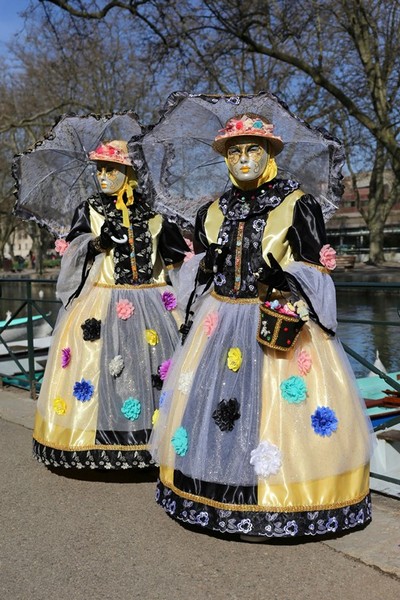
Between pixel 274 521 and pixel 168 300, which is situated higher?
pixel 168 300

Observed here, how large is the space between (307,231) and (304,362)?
0.62 metres

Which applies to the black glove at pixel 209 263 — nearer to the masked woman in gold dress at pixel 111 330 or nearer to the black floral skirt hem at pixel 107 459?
the masked woman in gold dress at pixel 111 330

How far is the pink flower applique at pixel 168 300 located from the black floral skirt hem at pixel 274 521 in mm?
1554

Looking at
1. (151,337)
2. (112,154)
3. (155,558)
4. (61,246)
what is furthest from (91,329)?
(155,558)

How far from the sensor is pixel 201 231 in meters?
3.84

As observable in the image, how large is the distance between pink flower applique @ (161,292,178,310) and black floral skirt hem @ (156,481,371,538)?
1554 mm

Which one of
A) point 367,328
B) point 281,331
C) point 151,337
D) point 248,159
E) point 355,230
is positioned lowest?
point 367,328

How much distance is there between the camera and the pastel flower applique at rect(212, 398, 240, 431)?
3230mm

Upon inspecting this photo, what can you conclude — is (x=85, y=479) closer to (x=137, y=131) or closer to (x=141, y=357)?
(x=141, y=357)

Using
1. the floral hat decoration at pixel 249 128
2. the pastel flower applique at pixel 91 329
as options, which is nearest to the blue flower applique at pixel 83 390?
the pastel flower applique at pixel 91 329

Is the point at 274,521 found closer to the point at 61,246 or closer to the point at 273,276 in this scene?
the point at 273,276

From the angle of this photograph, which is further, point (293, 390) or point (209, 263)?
point (209, 263)

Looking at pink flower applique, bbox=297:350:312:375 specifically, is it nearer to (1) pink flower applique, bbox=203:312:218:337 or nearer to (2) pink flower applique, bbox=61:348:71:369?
(1) pink flower applique, bbox=203:312:218:337

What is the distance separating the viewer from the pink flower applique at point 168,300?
454 cm
